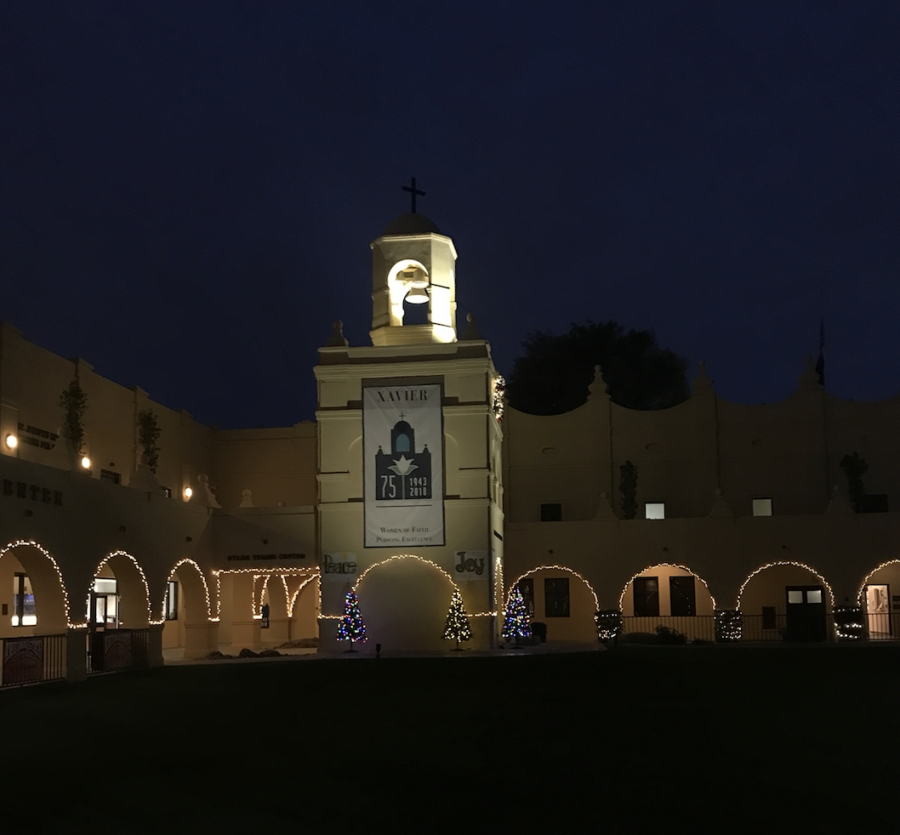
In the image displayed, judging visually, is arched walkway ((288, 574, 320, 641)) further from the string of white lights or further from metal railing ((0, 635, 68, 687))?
metal railing ((0, 635, 68, 687))

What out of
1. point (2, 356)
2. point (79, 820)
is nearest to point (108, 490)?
point (2, 356)

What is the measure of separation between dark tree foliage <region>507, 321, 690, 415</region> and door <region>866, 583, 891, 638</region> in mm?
15861

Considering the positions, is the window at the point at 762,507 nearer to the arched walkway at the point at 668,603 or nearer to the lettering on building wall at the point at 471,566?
the arched walkway at the point at 668,603

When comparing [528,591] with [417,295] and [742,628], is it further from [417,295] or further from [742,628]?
[417,295]

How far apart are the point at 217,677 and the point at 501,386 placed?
14.7 metres

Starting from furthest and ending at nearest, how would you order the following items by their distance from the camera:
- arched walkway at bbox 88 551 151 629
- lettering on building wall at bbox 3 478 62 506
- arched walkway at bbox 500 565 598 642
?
arched walkway at bbox 500 565 598 642
arched walkway at bbox 88 551 151 629
lettering on building wall at bbox 3 478 62 506

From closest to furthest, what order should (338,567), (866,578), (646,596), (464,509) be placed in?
1. (464,509)
2. (338,567)
3. (866,578)
4. (646,596)

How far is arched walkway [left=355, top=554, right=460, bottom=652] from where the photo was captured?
3422 centimetres

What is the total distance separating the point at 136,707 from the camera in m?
20.1

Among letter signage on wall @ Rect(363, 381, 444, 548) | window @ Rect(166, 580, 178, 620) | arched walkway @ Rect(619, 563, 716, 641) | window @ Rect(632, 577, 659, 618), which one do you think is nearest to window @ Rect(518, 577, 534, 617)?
arched walkway @ Rect(619, 563, 716, 641)

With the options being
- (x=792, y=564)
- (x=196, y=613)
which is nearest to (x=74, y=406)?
(x=196, y=613)

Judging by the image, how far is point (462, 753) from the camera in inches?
621

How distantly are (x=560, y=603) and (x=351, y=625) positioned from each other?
8355mm

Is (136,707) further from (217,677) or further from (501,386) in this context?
(501,386)
